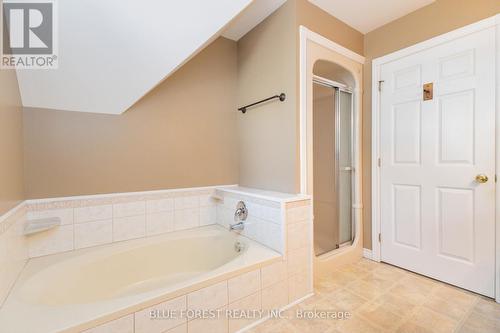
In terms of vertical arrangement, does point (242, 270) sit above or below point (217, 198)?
below

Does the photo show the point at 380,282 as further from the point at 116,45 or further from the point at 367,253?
the point at 116,45

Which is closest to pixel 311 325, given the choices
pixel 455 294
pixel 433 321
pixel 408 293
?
pixel 433 321

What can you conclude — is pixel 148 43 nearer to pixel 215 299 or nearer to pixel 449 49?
pixel 215 299

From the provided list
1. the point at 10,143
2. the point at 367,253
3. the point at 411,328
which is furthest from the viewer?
the point at 367,253

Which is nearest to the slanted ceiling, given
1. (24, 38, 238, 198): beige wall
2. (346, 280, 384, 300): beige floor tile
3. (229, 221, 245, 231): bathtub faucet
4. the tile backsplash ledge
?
(24, 38, 238, 198): beige wall

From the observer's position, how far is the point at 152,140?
1.95 metres

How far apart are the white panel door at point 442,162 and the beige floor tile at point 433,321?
0.52m

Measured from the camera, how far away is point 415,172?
1968 mm

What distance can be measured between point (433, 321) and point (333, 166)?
4.77 feet

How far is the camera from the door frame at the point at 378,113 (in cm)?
155

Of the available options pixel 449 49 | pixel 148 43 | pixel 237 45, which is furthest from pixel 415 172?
pixel 148 43

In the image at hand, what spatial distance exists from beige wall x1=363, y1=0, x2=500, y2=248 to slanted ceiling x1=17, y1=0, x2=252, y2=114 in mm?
1599

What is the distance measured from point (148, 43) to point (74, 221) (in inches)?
55.7

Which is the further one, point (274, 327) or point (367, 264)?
point (367, 264)
